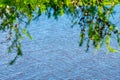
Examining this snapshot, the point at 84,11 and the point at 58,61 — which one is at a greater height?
the point at 84,11

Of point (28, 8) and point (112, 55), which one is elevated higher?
point (28, 8)

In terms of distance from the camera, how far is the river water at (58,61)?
19953 millimetres

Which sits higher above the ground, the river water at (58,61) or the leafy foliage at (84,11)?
the leafy foliage at (84,11)

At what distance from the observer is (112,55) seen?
23281 millimetres

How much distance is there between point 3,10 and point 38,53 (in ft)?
61.4

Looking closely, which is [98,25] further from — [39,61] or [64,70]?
[39,61]

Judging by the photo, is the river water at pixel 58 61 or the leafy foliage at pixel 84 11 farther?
the river water at pixel 58 61

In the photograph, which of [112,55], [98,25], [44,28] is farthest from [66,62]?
[98,25]

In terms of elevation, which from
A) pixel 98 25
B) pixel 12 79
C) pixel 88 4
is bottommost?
pixel 12 79

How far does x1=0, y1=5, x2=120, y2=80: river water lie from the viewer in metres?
20.0

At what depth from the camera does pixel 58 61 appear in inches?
880

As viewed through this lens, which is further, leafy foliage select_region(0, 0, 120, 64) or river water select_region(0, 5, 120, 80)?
river water select_region(0, 5, 120, 80)

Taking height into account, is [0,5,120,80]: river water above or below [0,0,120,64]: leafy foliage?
below

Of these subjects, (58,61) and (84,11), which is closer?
(84,11)
